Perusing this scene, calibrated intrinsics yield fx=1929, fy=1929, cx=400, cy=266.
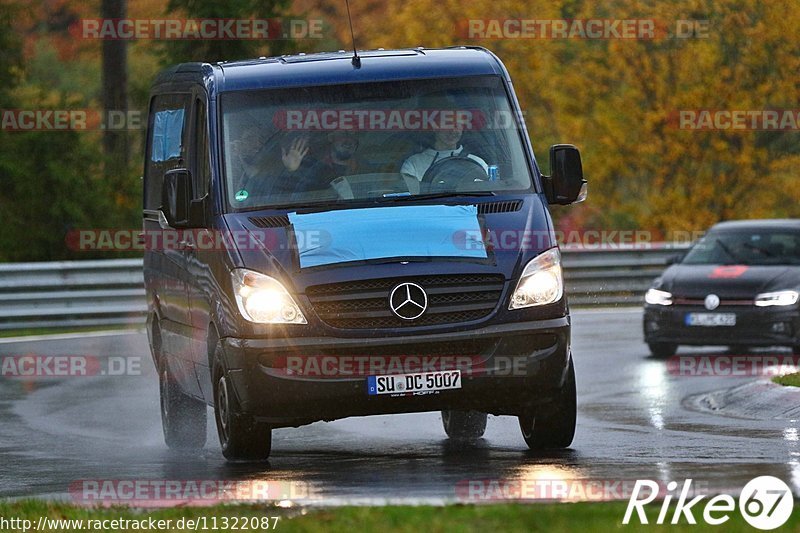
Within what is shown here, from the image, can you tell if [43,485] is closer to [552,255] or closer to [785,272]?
[552,255]

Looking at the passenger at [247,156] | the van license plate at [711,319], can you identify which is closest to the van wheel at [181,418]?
the passenger at [247,156]

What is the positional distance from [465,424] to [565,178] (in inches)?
104

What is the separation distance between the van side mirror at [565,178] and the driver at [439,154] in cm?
45

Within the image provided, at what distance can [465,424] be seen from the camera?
14.0 metres

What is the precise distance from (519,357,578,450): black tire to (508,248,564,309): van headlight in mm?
518

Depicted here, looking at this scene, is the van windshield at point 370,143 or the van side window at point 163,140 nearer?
the van windshield at point 370,143

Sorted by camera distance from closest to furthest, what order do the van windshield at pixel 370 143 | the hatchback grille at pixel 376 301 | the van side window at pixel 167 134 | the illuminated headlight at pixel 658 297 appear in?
the hatchback grille at pixel 376 301 → the van windshield at pixel 370 143 → the van side window at pixel 167 134 → the illuminated headlight at pixel 658 297

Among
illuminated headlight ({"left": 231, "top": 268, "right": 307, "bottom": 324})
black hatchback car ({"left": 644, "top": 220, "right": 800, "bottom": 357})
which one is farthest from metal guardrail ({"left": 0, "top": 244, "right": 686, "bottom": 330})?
illuminated headlight ({"left": 231, "top": 268, "right": 307, "bottom": 324})

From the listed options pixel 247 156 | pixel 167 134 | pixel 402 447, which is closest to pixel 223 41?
pixel 167 134

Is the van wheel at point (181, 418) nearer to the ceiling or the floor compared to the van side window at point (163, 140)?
nearer to the floor

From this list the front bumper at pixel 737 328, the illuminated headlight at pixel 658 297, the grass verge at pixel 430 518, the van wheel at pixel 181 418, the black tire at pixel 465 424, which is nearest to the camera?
the grass verge at pixel 430 518

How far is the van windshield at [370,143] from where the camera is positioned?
11.7 meters

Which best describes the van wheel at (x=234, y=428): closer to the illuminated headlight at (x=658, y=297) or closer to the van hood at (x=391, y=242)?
the van hood at (x=391, y=242)

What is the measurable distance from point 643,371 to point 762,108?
67.3 feet
